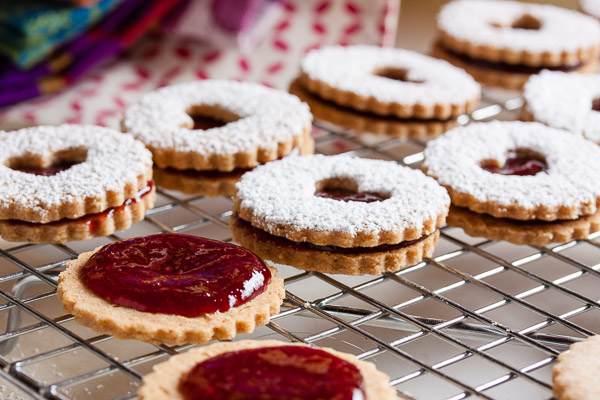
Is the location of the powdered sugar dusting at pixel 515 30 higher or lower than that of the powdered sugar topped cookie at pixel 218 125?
higher

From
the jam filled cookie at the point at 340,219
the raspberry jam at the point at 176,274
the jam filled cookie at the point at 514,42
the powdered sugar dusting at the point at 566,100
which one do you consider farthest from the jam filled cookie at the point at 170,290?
the jam filled cookie at the point at 514,42

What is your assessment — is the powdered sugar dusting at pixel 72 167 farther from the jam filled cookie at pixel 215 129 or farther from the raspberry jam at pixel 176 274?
the raspberry jam at pixel 176 274

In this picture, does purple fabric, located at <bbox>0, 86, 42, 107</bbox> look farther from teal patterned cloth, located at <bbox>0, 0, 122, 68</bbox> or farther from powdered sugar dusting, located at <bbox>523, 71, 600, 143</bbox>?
powdered sugar dusting, located at <bbox>523, 71, 600, 143</bbox>

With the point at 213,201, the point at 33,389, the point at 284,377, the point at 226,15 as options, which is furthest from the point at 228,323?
the point at 226,15

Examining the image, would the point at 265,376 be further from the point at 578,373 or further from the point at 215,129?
the point at 215,129

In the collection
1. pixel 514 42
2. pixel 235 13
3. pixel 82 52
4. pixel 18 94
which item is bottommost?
pixel 18 94

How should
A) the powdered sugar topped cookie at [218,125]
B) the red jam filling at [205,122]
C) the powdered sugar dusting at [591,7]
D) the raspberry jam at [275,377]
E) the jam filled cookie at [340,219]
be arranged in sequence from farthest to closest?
the powdered sugar dusting at [591,7] → the red jam filling at [205,122] → the powdered sugar topped cookie at [218,125] → the jam filled cookie at [340,219] → the raspberry jam at [275,377]

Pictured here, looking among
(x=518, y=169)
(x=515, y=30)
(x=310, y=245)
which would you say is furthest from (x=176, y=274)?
(x=515, y=30)
